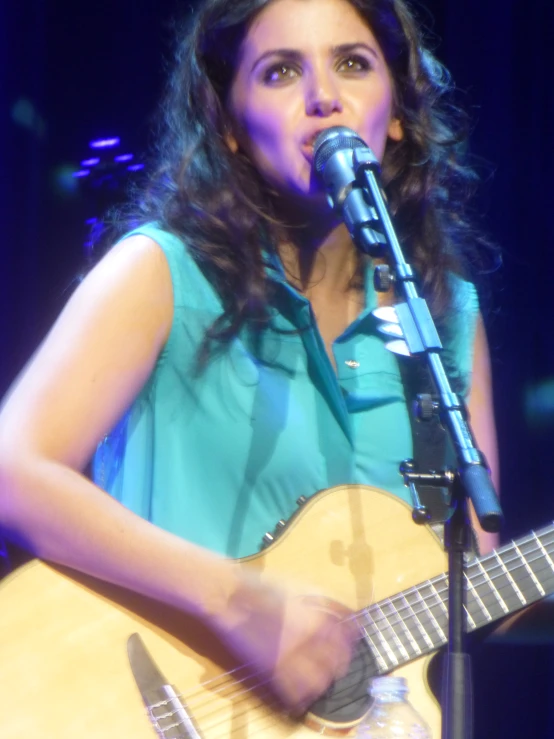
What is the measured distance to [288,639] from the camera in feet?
4.96

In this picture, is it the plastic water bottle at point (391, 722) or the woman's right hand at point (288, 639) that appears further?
the woman's right hand at point (288, 639)

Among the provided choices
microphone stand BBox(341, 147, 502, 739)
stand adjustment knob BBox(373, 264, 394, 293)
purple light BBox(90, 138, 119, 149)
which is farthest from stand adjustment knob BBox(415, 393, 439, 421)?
purple light BBox(90, 138, 119, 149)

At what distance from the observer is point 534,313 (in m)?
2.67

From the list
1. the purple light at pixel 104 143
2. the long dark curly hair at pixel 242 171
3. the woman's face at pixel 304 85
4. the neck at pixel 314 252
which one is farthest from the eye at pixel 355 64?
the purple light at pixel 104 143

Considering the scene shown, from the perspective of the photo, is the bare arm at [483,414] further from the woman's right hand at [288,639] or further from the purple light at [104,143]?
the purple light at [104,143]

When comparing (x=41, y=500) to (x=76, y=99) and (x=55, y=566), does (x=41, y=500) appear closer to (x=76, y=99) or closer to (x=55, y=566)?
(x=55, y=566)

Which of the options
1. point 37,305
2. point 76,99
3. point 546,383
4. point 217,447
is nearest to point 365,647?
point 217,447

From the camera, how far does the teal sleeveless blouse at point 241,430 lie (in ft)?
6.07

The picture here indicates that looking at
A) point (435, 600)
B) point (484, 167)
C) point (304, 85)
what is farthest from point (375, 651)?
point (484, 167)

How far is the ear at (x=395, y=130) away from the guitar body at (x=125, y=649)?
0.87m

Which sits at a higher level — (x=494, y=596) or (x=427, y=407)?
(x=427, y=407)

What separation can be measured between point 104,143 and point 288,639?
1763 mm

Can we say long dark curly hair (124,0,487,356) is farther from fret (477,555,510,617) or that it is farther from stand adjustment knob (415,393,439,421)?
stand adjustment knob (415,393,439,421)

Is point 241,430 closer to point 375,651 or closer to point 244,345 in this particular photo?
point 244,345
